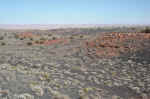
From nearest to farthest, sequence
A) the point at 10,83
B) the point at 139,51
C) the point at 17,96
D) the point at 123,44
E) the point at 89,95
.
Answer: the point at 17,96 < the point at 89,95 < the point at 10,83 < the point at 139,51 < the point at 123,44

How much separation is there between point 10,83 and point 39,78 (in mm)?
1155

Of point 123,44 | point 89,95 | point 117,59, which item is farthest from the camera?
point 123,44

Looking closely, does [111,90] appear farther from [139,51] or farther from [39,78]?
[139,51]

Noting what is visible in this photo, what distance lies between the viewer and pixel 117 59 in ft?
34.5

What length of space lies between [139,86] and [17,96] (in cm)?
433

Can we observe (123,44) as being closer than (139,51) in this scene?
No

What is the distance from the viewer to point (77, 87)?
604 centimetres

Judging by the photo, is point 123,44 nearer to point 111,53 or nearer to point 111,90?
point 111,53

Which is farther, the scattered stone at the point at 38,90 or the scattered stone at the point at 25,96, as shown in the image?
the scattered stone at the point at 38,90

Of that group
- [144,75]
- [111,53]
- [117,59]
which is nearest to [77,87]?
[144,75]

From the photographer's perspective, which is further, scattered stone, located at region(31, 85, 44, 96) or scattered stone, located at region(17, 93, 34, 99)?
scattered stone, located at region(31, 85, 44, 96)

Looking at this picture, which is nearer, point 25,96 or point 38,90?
point 25,96

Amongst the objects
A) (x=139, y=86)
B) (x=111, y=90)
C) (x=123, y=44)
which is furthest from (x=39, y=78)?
(x=123, y=44)

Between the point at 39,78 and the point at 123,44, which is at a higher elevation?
the point at 123,44
